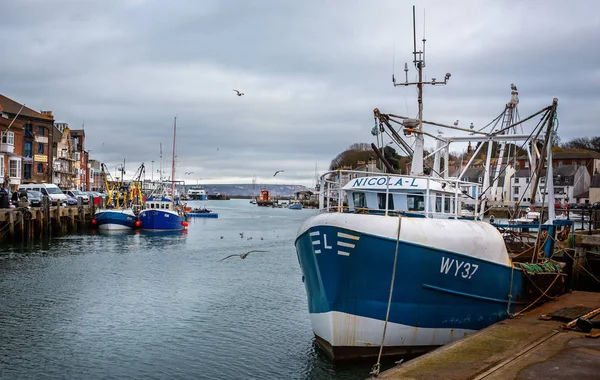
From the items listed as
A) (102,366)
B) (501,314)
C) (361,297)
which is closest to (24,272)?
(102,366)

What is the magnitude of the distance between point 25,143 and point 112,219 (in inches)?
721

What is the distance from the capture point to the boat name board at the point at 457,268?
486 inches

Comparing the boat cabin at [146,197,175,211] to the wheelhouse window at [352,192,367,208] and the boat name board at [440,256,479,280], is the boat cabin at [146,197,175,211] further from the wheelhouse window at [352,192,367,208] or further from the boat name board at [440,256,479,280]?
the boat name board at [440,256,479,280]

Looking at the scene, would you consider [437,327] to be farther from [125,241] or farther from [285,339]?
[125,241]

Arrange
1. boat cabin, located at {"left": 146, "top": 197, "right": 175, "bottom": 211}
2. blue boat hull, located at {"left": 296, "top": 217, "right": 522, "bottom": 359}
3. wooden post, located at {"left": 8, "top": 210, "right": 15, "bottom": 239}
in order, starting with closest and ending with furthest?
blue boat hull, located at {"left": 296, "top": 217, "right": 522, "bottom": 359}
wooden post, located at {"left": 8, "top": 210, "right": 15, "bottom": 239}
boat cabin, located at {"left": 146, "top": 197, "right": 175, "bottom": 211}

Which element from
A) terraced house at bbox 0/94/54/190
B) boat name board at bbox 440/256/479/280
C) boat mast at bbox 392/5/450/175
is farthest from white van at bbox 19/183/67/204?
boat name board at bbox 440/256/479/280

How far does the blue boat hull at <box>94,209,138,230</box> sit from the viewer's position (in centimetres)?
5291

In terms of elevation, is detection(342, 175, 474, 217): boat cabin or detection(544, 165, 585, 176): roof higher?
detection(544, 165, 585, 176): roof

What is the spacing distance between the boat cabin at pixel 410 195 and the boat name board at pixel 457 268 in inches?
53.3

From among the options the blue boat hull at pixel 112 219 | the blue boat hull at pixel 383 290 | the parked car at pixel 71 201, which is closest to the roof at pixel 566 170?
the blue boat hull at pixel 112 219

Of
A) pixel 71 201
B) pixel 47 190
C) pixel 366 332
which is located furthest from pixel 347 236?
pixel 71 201

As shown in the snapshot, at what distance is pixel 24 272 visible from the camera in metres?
26.8

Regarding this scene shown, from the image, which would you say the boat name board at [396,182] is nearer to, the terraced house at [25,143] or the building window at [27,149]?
the terraced house at [25,143]

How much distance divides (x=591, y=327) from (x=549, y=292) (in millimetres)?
4377
